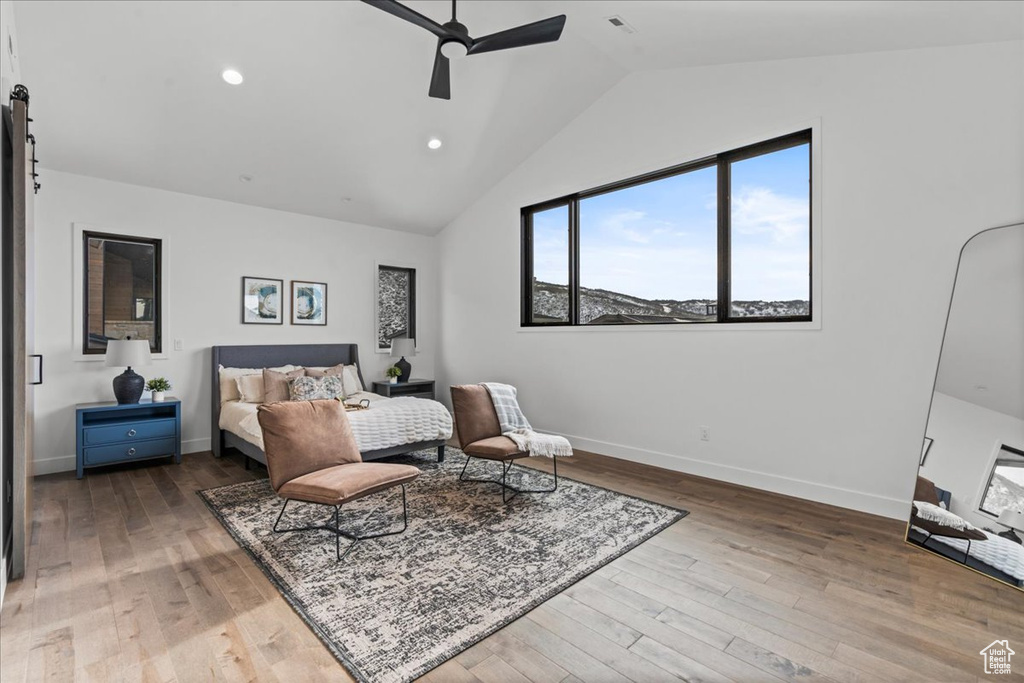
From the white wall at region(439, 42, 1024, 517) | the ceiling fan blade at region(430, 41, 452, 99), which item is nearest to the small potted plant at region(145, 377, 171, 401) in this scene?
the ceiling fan blade at region(430, 41, 452, 99)

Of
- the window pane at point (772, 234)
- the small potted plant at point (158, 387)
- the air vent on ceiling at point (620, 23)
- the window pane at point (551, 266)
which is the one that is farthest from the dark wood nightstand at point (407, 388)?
the air vent on ceiling at point (620, 23)

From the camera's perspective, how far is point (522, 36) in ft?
9.38

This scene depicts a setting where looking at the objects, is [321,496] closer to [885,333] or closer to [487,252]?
[885,333]

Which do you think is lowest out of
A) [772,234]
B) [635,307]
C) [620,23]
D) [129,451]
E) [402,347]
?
[129,451]

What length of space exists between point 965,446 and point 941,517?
1.29 feet

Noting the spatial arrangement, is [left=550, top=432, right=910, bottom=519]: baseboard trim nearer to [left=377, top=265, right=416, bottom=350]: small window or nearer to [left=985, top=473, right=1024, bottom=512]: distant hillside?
[left=985, top=473, right=1024, bottom=512]: distant hillside

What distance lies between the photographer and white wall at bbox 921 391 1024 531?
2.35m

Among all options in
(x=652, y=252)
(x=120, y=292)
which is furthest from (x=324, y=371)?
(x=652, y=252)

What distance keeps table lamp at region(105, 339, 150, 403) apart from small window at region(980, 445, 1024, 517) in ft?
19.6

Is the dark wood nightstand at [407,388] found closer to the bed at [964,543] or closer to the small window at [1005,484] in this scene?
the bed at [964,543]

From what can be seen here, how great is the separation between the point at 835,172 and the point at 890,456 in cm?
198

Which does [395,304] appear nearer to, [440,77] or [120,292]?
[120,292]

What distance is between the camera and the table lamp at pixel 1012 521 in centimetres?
215

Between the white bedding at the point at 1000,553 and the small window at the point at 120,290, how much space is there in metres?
6.45
